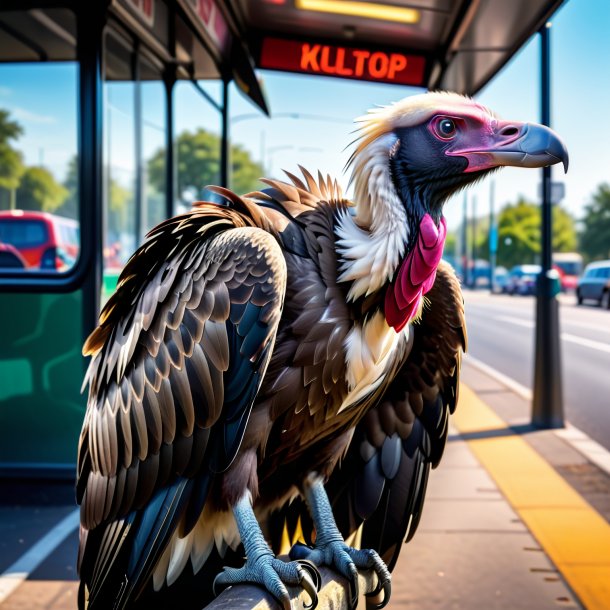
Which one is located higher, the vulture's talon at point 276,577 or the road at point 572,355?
the vulture's talon at point 276,577

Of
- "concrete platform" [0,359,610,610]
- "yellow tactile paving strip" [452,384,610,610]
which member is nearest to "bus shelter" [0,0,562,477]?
"concrete platform" [0,359,610,610]

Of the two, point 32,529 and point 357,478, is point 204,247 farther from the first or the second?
point 32,529

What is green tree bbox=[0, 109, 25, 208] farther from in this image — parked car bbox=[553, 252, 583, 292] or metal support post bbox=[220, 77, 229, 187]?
parked car bbox=[553, 252, 583, 292]

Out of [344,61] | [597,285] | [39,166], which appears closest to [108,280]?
[39,166]

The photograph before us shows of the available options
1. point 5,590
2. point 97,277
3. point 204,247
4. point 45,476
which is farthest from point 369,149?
point 45,476

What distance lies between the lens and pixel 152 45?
5.11 metres

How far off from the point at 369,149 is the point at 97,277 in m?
3.30

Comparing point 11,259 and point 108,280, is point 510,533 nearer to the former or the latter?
point 108,280

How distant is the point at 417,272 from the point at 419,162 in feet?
0.70

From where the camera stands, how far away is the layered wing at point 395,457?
6.29ft

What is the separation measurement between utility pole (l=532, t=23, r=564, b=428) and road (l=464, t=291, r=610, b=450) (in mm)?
563

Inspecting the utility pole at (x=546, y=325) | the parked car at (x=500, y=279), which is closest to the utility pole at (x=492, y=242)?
the parked car at (x=500, y=279)

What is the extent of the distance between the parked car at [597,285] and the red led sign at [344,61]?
2245 centimetres

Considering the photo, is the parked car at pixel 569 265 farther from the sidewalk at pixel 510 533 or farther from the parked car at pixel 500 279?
the sidewalk at pixel 510 533
